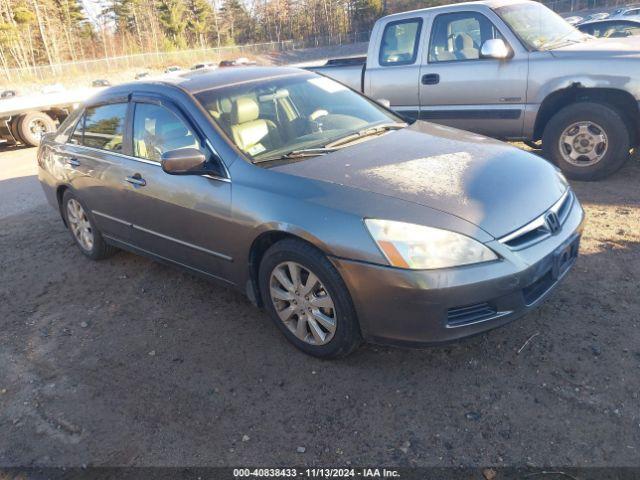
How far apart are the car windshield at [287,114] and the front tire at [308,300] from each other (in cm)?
72

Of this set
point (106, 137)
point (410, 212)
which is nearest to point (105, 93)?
point (106, 137)

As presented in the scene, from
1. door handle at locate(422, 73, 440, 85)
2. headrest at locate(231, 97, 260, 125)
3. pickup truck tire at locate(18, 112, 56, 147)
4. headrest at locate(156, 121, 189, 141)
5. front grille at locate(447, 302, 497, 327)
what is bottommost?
pickup truck tire at locate(18, 112, 56, 147)

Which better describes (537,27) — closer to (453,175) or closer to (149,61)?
(453,175)

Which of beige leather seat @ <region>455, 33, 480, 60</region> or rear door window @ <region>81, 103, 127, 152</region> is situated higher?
beige leather seat @ <region>455, 33, 480, 60</region>

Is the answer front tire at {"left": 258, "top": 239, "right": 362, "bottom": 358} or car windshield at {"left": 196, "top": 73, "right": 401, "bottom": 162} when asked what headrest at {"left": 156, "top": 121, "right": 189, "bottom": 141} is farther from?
front tire at {"left": 258, "top": 239, "right": 362, "bottom": 358}

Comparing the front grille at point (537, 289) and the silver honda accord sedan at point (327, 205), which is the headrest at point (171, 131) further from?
the front grille at point (537, 289)

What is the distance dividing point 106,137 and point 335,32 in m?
76.7

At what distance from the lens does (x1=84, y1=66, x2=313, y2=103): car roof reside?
12.3 ft

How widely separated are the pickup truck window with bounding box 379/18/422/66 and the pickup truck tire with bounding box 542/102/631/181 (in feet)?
6.44

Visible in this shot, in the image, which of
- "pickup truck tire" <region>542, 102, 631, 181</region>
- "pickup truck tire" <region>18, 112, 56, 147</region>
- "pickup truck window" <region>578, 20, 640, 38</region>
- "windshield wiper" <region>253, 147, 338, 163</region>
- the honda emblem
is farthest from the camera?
"pickup truck tire" <region>18, 112, 56, 147</region>

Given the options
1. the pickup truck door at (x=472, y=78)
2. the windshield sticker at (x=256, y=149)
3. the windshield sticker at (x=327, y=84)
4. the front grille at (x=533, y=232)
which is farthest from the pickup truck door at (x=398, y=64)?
the front grille at (x=533, y=232)

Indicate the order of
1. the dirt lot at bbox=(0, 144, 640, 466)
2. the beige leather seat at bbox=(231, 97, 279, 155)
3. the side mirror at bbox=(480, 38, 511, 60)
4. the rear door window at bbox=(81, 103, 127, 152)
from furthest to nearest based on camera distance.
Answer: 1. the side mirror at bbox=(480, 38, 511, 60)
2. the rear door window at bbox=(81, 103, 127, 152)
3. the beige leather seat at bbox=(231, 97, 279, 155)
4. the dirt lot at bbox=(0, 144, 640, 466)

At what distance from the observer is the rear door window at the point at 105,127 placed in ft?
13.5

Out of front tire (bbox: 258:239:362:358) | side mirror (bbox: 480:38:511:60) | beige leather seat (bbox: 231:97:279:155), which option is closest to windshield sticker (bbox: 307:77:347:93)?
beige leather seat (bbox: 231:97:279:155)
